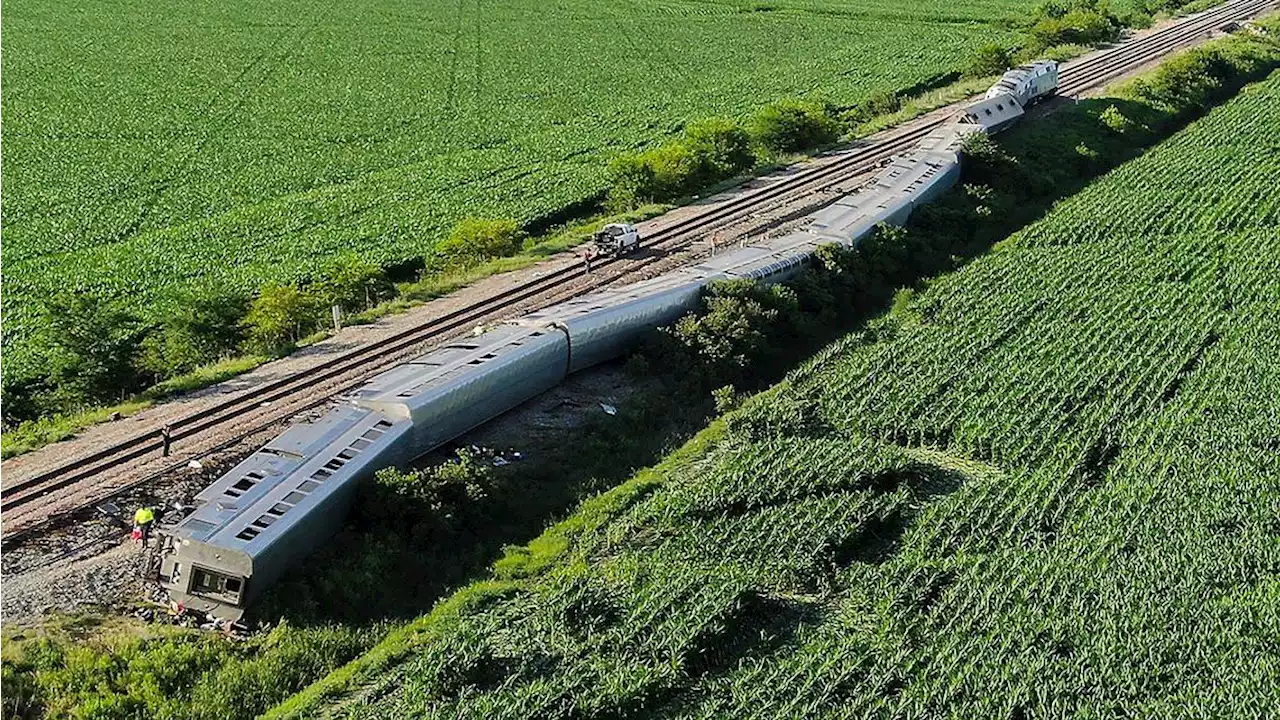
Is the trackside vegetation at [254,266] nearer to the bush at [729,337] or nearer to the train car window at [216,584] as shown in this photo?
the train car window at [216,584]

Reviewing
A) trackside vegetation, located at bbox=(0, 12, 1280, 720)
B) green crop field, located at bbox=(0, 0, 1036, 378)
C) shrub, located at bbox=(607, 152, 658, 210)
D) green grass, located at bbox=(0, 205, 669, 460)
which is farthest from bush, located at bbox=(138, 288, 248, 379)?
shrub, located at bbox=(607, 152, 658, 210)

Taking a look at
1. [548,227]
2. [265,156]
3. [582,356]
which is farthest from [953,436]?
[265,156]

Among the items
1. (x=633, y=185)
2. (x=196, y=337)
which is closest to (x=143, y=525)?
(x=196, y=337)

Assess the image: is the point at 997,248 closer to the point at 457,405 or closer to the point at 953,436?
the point at 953,436

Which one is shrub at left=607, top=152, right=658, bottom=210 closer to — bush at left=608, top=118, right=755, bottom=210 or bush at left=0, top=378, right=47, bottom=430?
bush at left=608, top=118, right=755, bottom=210

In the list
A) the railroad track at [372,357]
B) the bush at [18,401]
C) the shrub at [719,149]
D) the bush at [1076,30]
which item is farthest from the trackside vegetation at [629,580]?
the bush at [1076,30]
